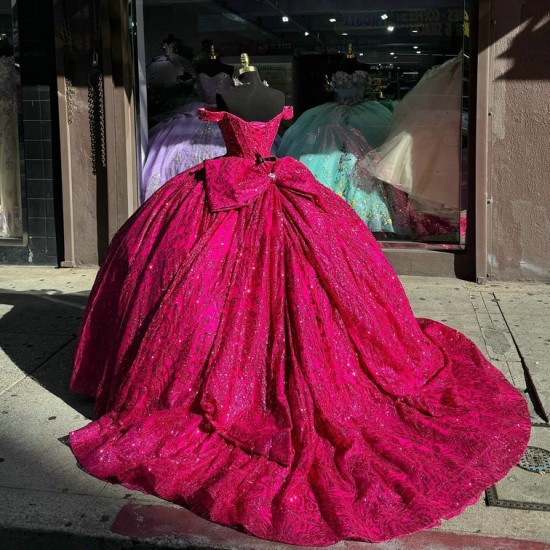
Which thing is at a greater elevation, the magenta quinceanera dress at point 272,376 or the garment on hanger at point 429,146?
the garment on hanger at point 429,146

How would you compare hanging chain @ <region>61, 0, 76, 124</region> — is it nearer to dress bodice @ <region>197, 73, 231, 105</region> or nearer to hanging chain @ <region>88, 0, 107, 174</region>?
hanging chain @ <region>88, 0, 107, 174</region>

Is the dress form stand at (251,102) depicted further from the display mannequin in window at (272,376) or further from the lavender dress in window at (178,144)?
the lavender dress in window at (178,144)

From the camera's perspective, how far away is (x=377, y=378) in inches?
132

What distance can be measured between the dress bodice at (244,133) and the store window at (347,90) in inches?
103

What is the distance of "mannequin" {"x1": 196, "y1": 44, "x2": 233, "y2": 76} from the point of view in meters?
6.52

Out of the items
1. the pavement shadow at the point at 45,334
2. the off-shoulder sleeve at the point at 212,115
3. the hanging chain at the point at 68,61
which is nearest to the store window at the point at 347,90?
the hanging chain at the point at 68,61

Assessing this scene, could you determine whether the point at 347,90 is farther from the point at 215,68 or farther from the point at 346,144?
the point at 215,68

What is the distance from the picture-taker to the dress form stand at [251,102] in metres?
3.62

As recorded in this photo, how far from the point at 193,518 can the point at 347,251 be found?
131 cm

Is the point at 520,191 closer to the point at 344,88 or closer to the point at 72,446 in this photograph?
the point at 344,88

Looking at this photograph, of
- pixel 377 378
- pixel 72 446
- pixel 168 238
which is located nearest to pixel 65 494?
pixel 72 446

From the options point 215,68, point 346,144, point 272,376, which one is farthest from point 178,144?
point 272,376

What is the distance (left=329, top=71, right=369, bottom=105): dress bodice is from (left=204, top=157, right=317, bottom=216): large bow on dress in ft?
9.33

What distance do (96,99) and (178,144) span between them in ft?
2.50
